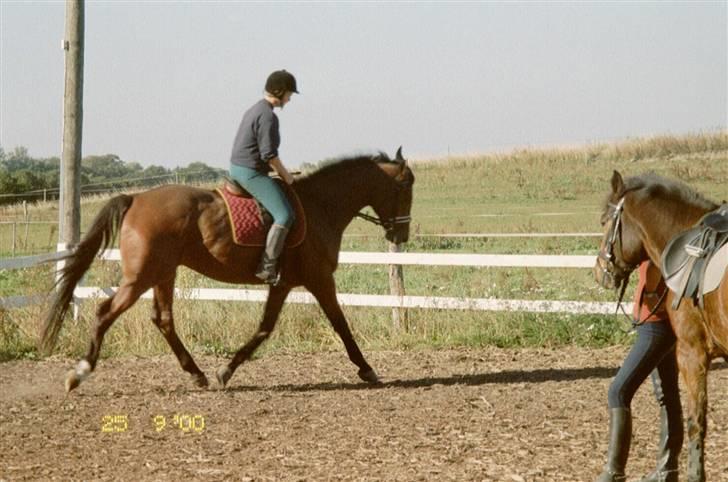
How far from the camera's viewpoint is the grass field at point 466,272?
12.5 meters

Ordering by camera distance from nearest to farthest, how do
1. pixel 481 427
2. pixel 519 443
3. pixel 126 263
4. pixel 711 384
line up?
pixel 519 443
pixel 481 427
pixel 126 263
pixel 711 384

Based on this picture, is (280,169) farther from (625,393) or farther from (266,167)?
(625,393)

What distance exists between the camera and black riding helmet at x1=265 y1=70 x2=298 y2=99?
9.86m

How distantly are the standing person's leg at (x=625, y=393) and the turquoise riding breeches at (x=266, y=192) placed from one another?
4.32 metres

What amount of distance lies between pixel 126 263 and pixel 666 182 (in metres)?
4.88

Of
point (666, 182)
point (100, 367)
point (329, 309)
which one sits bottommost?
point (100, 367)

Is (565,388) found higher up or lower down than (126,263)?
lower down

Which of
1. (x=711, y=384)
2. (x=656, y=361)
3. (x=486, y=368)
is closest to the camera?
(x=656, y=361)

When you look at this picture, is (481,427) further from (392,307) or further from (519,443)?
(392,307)

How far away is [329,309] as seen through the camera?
1037 cm

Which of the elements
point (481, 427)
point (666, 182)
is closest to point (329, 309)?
point (481, 427)

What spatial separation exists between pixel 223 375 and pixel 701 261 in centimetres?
519

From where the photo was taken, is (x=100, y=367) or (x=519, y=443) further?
(x=100, y=367)
